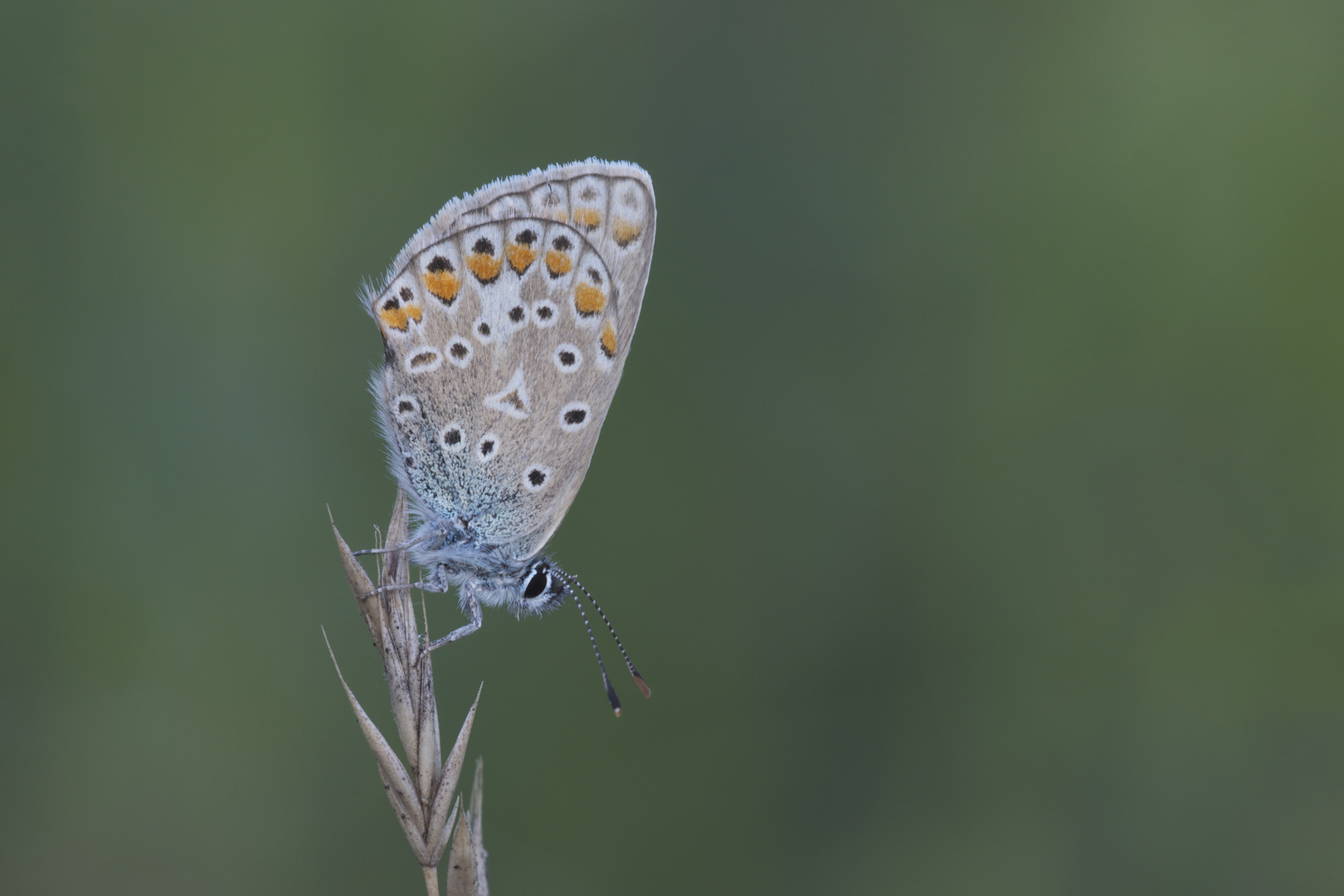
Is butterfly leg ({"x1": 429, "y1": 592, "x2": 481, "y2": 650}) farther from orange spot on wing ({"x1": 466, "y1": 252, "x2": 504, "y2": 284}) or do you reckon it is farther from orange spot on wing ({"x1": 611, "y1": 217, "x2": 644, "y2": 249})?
orange spot on wing ({"x1": 611, "y1": 217, "x2": 644, "y2": 249})

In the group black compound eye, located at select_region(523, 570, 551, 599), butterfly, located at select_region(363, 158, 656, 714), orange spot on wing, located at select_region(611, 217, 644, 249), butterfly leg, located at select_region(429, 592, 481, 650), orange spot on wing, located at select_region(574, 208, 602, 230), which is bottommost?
butterfly leg, located at select_region(429, 592, 481, 650)

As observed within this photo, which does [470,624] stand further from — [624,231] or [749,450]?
[749,450]

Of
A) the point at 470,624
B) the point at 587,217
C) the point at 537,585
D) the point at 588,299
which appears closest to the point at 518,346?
the point at 588,299

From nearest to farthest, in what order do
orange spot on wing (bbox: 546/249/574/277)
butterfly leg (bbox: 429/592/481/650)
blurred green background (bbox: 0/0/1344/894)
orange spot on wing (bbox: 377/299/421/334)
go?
butterfly leg (bbox: 429/592/481/650) → orange spot on wing (bbox: 377/299/421/334) → orange spot on wing (bbox: 546/249/574/277) → blurred green background (bbox: 0/0/1344/894)

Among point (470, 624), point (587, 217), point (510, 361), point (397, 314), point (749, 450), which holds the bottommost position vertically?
point (470, 624)

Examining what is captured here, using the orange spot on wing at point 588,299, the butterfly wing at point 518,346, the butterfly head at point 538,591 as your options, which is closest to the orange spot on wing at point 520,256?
the butterfly wing at point 518,346

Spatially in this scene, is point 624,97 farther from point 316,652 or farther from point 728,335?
point 316,652

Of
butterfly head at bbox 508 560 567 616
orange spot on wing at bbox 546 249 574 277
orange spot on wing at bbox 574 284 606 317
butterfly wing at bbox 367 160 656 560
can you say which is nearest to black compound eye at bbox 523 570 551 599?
butterfly head at bbox 508 560 567 616
